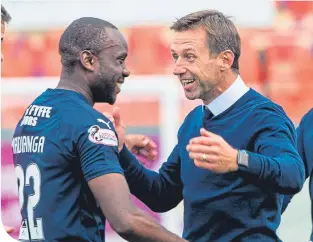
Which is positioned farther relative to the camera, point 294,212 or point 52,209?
point 294,212

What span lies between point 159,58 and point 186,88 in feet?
12.1

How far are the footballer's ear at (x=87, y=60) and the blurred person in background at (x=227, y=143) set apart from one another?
0.36m

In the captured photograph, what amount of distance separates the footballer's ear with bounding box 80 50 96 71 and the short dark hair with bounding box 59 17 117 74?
12mm

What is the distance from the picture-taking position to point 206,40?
3.53 meters

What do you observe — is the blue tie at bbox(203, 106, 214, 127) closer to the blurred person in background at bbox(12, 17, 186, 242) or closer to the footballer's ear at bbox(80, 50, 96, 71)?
the blurred person in background at bbox(12, 17, 186, 242)

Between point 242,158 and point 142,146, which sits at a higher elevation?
point 242,158

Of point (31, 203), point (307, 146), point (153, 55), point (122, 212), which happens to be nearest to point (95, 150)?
point (122, 212)

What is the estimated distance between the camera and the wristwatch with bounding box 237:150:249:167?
10.0 feet

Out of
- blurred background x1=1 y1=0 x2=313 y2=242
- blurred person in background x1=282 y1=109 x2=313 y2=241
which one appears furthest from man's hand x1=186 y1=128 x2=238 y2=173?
blurred background x1=1 y1=0 x2=313 y2=242

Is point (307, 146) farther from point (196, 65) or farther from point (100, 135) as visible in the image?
point (100, 135)

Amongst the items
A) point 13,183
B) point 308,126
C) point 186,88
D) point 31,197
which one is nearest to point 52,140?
point 31,197

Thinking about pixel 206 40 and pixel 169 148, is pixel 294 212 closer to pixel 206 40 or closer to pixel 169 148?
pixel 169 148

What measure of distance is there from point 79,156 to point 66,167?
0.06 meters

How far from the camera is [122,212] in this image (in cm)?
301
